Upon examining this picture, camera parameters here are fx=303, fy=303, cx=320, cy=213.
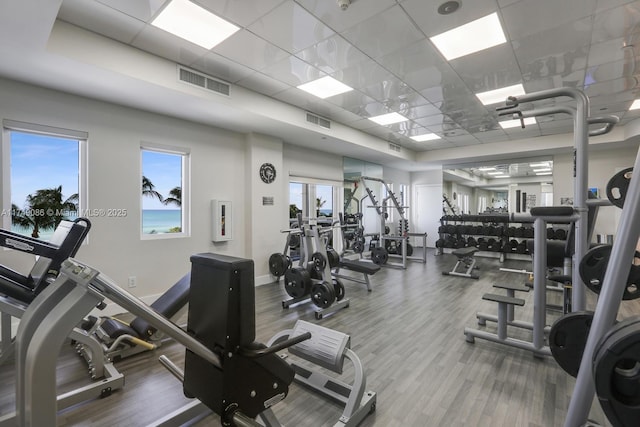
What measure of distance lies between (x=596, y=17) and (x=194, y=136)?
4.76 m

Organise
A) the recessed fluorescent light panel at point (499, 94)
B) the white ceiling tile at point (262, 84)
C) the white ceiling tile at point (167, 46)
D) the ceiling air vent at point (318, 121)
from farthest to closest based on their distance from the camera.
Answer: the ceiling air vent at point (318, 121), the recessed fluorescent light panel at point (499, 94), the white ceiling tile at point (262, 84), the white ceiling tile at point (167, 46)

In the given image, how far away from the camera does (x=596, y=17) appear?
257 cm

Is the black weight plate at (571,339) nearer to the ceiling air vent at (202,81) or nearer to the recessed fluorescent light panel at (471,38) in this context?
the recessed fluorescent light panel at (471,38)

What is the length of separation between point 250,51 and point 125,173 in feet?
7.38

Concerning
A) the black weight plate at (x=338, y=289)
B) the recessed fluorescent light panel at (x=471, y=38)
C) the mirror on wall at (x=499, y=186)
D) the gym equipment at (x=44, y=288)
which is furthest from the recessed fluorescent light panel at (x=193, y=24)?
the mirror on wall at (x=499, y=186)

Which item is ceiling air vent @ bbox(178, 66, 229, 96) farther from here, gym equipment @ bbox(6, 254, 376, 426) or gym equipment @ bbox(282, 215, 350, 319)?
gym equipment @ bbox(6, 254, 376, 426)

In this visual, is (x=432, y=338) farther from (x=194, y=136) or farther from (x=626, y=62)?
(x=194, y=136)

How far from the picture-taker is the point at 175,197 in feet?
15.0

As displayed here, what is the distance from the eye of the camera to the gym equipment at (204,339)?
3.64ft

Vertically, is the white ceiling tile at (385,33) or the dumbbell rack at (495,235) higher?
the white ceiling tile at (385,33)

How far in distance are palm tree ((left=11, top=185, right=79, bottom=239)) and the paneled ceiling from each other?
1917 mm

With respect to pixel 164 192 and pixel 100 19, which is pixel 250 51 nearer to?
pixel 100 19

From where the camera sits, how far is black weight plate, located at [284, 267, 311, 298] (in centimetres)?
389

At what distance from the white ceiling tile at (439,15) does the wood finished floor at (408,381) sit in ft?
9.59
